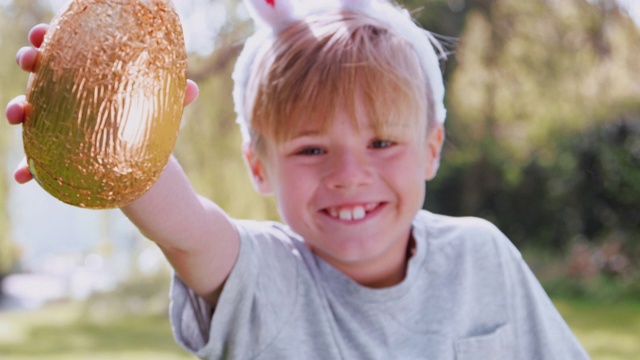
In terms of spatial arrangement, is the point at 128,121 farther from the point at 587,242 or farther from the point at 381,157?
the point at 587,242

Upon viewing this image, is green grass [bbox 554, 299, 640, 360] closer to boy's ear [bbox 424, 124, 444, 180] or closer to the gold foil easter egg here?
boy's ear [bbox 424, 124, 444, 180]

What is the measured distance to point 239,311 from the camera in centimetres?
137

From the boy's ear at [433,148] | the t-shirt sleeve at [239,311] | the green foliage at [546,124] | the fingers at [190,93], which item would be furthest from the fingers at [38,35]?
the green foliage at [546,124]

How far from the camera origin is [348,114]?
1421 mm

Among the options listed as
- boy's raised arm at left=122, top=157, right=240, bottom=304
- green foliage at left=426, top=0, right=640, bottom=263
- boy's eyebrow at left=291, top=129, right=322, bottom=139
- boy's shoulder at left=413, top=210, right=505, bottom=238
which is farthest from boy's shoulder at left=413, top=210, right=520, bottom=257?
green foliage at left=426, top=0, right=640, bottom=263

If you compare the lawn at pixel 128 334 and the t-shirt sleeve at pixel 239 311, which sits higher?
the t-shirt sleeve at pixel 239 311

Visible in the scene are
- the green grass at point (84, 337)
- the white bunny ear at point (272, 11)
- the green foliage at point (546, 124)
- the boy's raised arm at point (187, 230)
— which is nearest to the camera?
the boy's raised arm at point (187, 230)

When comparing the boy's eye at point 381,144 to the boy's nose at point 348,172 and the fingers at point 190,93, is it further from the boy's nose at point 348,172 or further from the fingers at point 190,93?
the fingers at point 190,93

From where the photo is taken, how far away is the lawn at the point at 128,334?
5.73m

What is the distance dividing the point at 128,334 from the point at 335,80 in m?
5.48

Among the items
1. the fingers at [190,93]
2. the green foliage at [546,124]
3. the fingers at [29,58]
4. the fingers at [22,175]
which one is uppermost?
the fingers at [29,58]

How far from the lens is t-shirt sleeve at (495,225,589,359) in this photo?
1.58 metres

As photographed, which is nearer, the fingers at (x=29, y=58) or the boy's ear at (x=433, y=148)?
the fingers at (x=29, y=58)

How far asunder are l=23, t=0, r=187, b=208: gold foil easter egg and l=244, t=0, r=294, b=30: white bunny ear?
518mm
